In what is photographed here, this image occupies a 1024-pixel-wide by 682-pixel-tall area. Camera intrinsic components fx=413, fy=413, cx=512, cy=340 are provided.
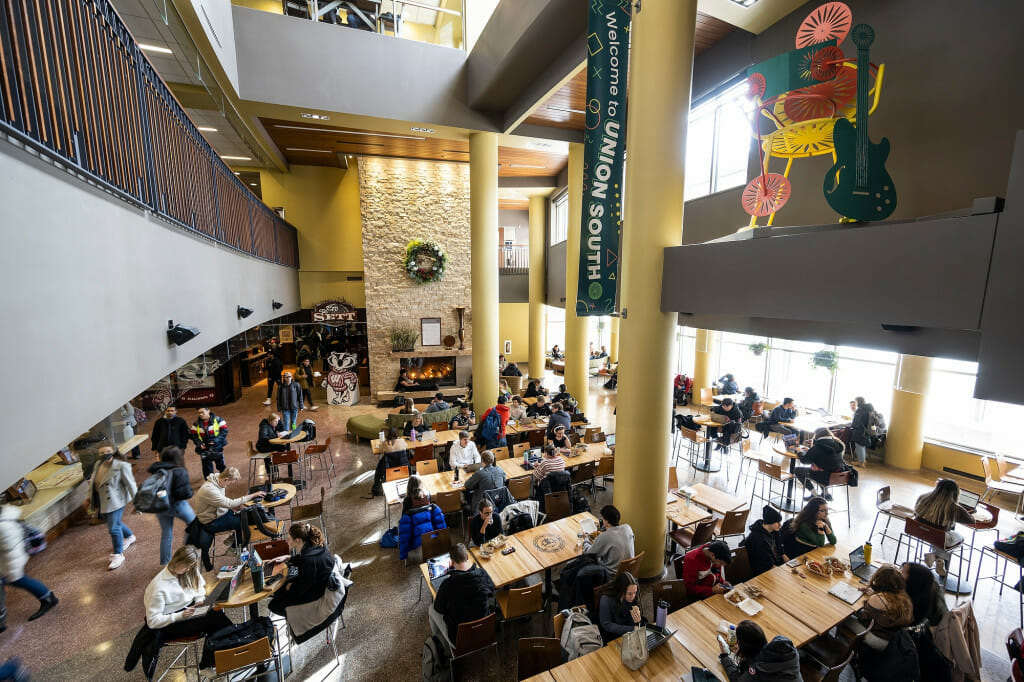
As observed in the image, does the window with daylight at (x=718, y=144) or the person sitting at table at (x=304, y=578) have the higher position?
the window with daylight at (x=718, y=144)

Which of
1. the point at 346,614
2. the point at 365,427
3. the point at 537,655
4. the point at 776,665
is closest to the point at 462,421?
the point at 365,427

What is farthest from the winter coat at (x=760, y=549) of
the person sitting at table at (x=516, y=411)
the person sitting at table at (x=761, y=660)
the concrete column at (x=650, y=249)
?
the person sitting at table at (x=516, y=411)

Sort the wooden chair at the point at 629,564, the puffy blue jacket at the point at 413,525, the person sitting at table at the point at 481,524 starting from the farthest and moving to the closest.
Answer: the puffy blue jacket at the point at 413,525 < the person sitting at table at the point at 481,524 < the wooden chair at the point at 629,564

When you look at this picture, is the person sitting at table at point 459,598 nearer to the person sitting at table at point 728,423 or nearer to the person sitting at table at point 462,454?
the person sitting at table at point 462,454

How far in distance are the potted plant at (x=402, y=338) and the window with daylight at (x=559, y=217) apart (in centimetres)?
660

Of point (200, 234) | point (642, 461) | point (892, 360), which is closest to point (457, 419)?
point (642, 461)

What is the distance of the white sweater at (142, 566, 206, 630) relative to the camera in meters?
3.77

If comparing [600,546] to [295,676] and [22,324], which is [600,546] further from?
[22,324]

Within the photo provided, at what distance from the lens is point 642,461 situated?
5469 millimetres

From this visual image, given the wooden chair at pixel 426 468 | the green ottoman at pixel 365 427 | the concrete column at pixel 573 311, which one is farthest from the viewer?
the concrete column at pixel 573 311

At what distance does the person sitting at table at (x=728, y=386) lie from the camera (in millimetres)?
13211

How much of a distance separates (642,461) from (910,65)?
17.0 ft

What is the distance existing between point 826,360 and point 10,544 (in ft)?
47.4

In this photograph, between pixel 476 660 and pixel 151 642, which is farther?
pixel 476 660
